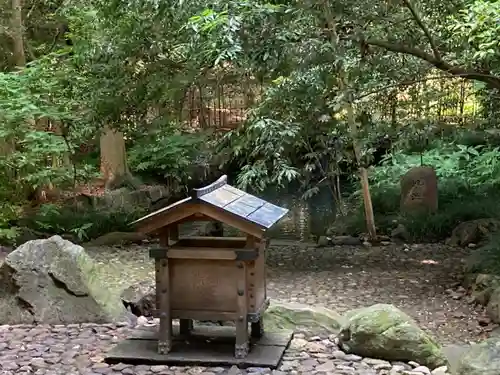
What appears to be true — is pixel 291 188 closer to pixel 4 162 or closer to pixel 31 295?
pixel 4 162

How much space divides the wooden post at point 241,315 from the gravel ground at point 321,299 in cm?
16

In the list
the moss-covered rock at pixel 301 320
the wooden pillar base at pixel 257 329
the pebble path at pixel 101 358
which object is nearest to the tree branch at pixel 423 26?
the moss-covered rock at pixel 301 320

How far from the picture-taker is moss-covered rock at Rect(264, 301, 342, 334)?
4551 mm

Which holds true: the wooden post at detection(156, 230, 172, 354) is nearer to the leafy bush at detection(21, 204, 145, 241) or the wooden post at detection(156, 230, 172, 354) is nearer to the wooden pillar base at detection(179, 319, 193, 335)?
the wooden pillar base at detection(179, 319, 193, 335)

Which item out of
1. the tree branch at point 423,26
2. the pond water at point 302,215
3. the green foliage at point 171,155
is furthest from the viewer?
the green foliage at point 171,155

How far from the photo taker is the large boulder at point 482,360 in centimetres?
354

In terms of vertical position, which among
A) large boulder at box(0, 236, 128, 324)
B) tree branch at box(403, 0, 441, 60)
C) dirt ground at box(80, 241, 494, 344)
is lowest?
dirt ground at box(80, 241, 494, 344)

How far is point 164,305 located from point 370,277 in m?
3.76

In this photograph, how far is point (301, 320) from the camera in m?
4.62

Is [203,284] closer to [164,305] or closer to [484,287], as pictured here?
[164,305]

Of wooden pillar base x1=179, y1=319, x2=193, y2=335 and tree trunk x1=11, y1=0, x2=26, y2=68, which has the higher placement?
tree trunk x1=11, y1=0, x2=26, y2=68

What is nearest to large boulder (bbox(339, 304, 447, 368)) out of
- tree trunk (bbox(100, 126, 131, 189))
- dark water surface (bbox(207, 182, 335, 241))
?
dark water surface (bbox(207, 182, 335, 241))

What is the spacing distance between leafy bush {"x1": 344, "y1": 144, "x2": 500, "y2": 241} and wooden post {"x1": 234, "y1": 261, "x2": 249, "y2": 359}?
18.4 feet

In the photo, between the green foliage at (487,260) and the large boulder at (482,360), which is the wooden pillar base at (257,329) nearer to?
the large boulder at (482,360)
